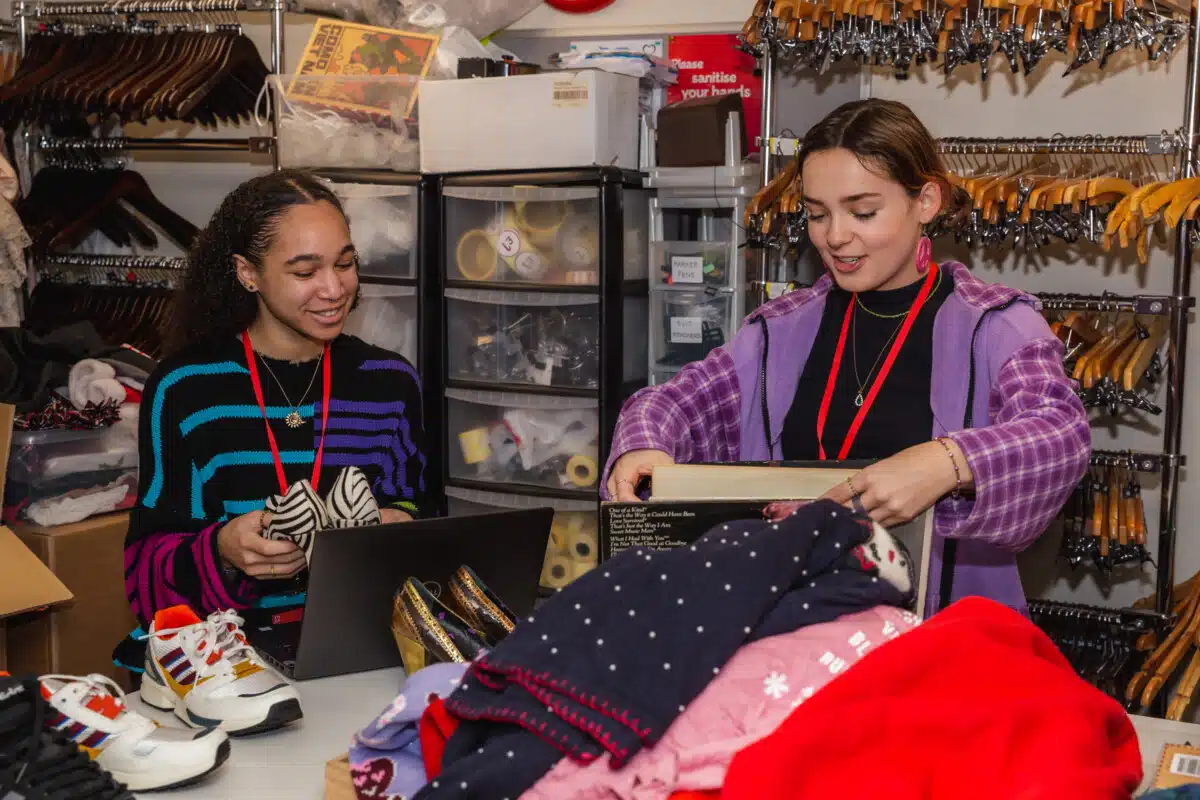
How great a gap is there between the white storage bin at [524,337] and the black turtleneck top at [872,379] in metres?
1.30

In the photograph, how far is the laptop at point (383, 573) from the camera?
1.52 metres

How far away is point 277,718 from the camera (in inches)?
55.4

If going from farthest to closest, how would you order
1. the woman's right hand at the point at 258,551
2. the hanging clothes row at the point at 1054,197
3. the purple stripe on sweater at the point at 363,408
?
the hanging clothes row at the point at 1054,197
the purple stripe on sweater at the point at 363,408
the woman's right hand at the point at 258,551

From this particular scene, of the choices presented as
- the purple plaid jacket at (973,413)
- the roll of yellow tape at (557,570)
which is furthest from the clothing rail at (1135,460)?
the roll of yellow tape at (557,570)

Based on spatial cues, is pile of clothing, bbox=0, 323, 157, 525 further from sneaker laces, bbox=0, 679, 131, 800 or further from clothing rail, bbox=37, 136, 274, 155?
sneaker laces, bbox=0, 679, 131, 800

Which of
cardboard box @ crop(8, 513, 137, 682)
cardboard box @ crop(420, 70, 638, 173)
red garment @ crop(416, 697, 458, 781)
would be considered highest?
cardboard box @ crop(420, 70, 638, 173)

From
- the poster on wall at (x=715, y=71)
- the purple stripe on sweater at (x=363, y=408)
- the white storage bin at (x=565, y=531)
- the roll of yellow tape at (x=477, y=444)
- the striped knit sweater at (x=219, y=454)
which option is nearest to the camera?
the striped knit sweater at (x=219, y=454)

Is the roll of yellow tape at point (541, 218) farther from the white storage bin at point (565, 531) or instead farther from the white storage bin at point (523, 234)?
the white storage bin at point (565, 531)

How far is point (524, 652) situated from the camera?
3.29 feet

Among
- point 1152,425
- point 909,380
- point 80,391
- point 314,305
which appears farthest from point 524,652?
point 80,391

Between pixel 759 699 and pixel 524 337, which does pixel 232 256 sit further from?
pixel 759 699

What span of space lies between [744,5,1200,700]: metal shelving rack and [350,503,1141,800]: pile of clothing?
1893 mm

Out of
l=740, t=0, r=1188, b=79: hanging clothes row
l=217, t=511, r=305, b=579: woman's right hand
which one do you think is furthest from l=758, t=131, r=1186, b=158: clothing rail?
l=217, t=511, r=305, b=579: woman's right hand

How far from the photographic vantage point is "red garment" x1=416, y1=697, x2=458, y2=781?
1.09m
